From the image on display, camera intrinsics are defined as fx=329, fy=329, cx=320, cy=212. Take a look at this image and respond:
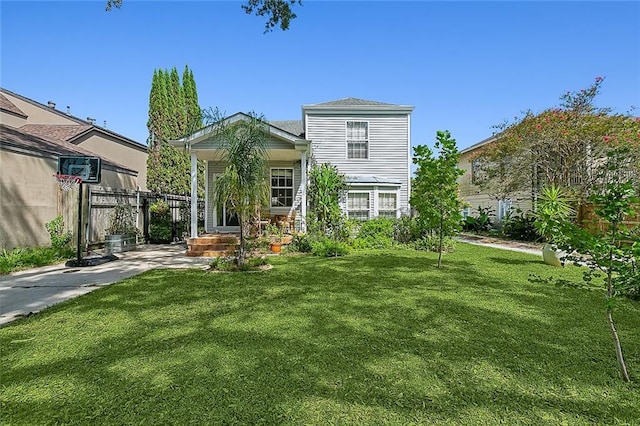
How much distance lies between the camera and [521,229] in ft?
49.8

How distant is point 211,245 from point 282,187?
4.36 m

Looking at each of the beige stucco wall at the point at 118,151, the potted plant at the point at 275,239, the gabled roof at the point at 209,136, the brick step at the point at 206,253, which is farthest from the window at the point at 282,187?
the beige stucco wall at the point at 118,151

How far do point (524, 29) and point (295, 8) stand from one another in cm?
691

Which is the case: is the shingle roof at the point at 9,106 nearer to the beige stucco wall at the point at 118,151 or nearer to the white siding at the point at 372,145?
the beige stucco wall at the point at 118,151

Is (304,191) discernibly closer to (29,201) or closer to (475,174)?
(29,201)

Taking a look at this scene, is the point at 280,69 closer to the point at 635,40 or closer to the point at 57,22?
the point at 57,22

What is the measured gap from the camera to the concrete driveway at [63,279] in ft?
16.4

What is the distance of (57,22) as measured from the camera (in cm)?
891

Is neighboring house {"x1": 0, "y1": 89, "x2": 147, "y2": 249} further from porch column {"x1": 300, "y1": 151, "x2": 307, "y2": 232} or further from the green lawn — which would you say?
porch column {"x1": 300, "y1": 151, "x2": 307, "y2": 232}

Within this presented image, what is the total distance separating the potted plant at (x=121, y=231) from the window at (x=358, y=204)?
26.4 ft

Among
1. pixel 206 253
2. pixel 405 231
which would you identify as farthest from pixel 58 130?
pixel 405 231

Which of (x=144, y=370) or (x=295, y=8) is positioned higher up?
(x=295, y=8)

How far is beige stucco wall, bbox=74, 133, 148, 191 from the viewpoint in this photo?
17219mm

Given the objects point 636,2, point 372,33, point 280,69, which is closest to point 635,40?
point 636,2
